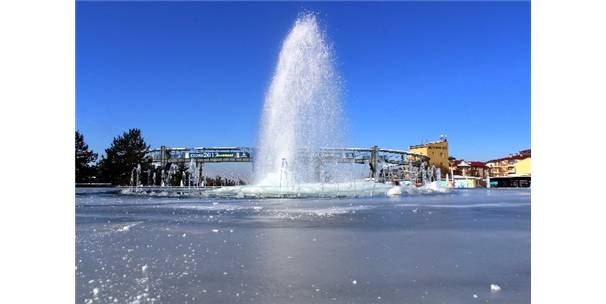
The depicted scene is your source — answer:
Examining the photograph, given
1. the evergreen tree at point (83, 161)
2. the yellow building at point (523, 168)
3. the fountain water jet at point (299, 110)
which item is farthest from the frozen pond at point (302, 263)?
the yellow building at point (523, 168)

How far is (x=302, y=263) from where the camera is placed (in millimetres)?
2871

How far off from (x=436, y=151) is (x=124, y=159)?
13205 millimetres

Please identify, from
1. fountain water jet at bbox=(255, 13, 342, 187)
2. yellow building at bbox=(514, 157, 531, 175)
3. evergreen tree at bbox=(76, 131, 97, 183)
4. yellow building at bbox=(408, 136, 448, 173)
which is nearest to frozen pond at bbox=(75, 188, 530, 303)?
fountain water jet at bbox=(255, 13, 342, 187)

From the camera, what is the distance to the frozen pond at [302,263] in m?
2.26

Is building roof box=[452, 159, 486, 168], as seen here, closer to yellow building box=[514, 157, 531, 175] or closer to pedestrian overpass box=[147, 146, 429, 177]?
yellow building box=[514, 157, 531, 175]

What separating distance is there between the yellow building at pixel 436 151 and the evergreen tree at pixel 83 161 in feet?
43.0

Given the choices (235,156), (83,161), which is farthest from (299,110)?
(83,161)

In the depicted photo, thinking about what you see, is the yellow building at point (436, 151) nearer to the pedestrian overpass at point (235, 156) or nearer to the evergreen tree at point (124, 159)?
the pedestrian overpass at point (235, 156)

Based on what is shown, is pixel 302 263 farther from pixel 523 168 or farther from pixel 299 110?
pixel 523 168

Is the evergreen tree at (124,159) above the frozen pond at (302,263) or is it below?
above

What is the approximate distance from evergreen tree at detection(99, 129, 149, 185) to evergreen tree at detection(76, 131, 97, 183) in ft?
1.53
